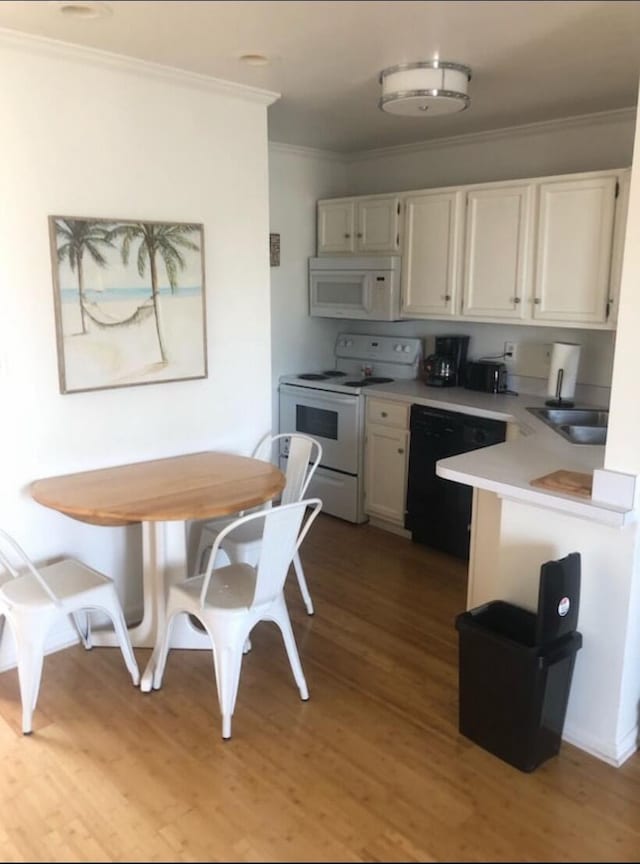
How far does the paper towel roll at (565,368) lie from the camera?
3873 millimetres

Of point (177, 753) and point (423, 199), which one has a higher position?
point (423, 199)

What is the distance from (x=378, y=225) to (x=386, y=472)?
1.57 meters

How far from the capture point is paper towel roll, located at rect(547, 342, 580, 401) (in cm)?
387

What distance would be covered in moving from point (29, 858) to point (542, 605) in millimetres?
1676

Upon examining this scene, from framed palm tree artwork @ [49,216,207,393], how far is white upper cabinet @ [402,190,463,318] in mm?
1561

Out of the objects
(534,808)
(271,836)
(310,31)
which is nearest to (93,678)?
(271,836)

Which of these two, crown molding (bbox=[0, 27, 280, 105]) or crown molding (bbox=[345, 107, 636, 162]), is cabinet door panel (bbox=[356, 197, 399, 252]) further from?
crown molding (bbox=[0, 27, 280, 105])

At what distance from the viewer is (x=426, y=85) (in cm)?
283

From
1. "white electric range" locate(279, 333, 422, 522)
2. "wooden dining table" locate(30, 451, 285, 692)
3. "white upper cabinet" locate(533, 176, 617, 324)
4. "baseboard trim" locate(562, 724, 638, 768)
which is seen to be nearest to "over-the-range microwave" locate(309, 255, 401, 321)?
"white electric range" locate(279, 333, 422, 522)

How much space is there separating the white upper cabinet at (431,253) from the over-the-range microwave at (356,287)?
3.4 inches

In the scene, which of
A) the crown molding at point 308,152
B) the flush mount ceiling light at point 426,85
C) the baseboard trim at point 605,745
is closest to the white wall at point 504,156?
the crown molding at point 308,152

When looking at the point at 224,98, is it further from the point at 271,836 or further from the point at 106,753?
the point at 271,836

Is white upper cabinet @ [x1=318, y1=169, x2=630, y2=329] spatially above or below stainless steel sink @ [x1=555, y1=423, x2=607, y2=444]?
above

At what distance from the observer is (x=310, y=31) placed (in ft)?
8.09
